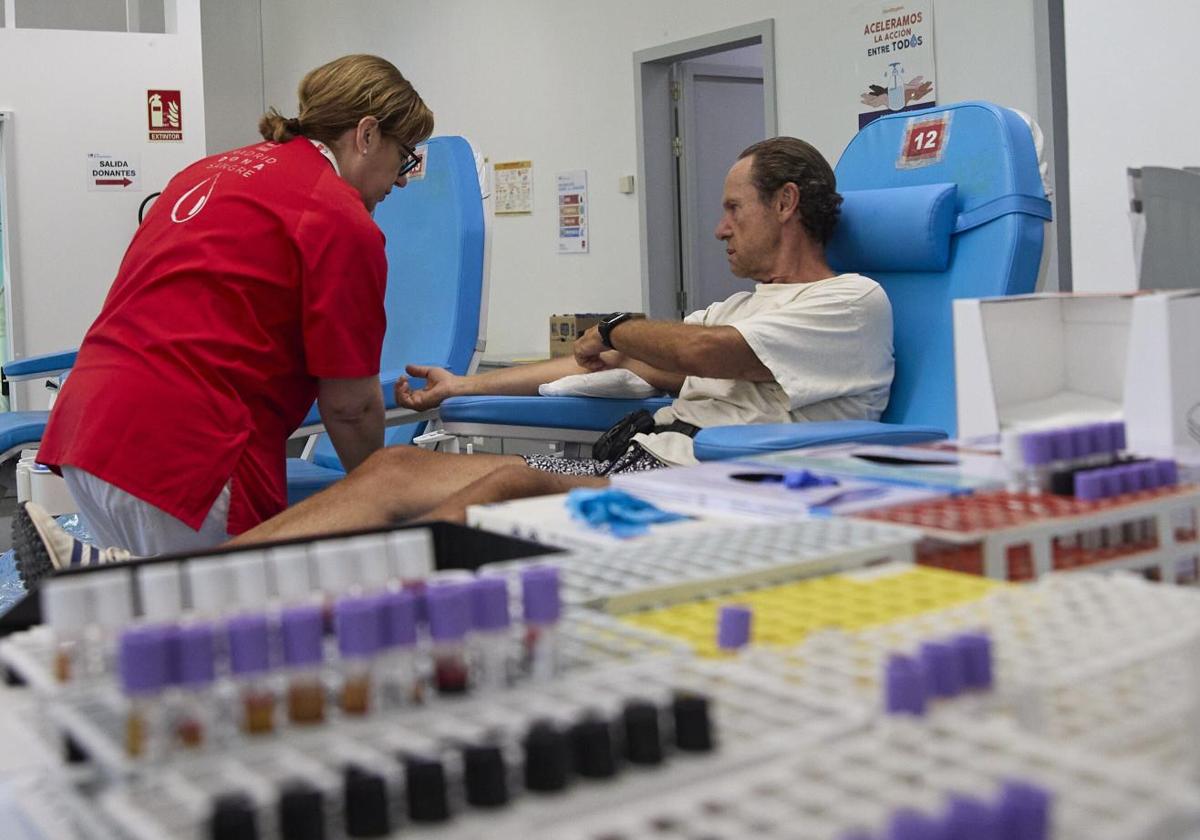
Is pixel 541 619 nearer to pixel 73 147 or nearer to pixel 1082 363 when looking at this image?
pixel 1082 363

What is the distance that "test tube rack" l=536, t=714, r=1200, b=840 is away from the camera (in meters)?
0.53

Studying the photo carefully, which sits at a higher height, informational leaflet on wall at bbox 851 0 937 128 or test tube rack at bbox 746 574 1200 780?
informational leaflet on wall at bbox 851 0 937 128

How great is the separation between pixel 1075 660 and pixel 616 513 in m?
0.58

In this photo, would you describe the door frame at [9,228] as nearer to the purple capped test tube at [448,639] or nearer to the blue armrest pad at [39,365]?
the blue armrest pad at [39,365]

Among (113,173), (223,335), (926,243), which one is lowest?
(223,335)

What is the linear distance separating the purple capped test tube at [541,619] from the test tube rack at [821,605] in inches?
3.5

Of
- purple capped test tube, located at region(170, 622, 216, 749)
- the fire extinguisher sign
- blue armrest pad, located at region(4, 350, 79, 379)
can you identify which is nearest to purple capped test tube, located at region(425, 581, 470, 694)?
purple capped test tube, located at region(170, 622, 216, 749)

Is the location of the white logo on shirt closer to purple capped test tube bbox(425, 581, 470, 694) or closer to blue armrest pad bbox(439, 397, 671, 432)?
blue armrest pad bbox(439, 397, 671, 432)

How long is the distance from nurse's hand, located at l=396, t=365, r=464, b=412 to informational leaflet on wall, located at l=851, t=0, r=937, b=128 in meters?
2.66

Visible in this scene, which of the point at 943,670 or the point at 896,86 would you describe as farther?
the point at 896,86

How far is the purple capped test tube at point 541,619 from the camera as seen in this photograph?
2.43ft

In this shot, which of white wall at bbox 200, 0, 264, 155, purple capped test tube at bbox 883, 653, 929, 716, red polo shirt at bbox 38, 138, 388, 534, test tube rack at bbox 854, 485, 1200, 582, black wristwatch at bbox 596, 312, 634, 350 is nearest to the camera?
purple capped test tube at bbox 883, 653, 929, 716

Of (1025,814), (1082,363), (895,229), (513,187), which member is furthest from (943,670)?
(513,187)

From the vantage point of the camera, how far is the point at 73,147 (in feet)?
18.8
